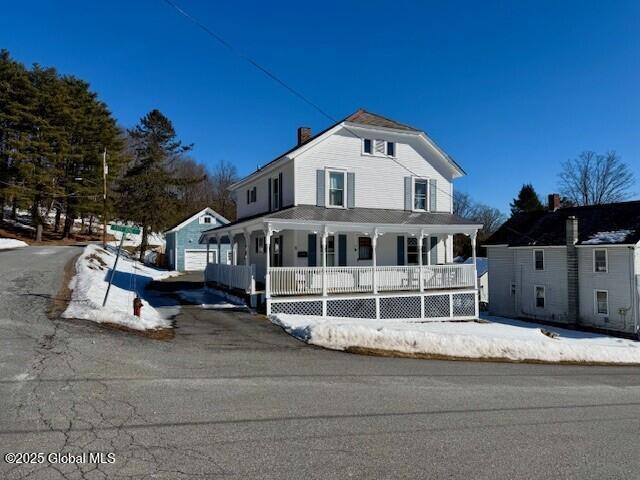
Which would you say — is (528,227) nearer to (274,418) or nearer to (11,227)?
(274,418)

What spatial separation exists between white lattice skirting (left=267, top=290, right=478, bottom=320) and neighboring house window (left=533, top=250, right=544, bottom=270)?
10.5 m

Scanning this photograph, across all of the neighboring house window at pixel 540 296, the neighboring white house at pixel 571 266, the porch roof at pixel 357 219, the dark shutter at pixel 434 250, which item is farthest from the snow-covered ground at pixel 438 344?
the neighboring house window at pixel 540 296

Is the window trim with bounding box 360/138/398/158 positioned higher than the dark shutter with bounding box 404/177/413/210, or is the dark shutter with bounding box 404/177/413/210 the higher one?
the window trim with bounding box 360/138/398/158

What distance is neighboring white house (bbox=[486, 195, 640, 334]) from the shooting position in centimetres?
2339

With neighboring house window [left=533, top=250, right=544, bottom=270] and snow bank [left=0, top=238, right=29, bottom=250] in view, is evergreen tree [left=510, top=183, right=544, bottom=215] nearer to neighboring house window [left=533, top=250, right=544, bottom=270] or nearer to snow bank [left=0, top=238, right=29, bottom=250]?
neighboring house window [left=533, top=250, right=544, bottom=270]

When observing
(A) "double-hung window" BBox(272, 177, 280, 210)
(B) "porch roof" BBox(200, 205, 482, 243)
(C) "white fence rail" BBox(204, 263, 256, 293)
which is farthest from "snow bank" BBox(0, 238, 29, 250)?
(A) "double-hung window" BBox(272, 177, 280, 210)

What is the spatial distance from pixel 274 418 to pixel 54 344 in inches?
225

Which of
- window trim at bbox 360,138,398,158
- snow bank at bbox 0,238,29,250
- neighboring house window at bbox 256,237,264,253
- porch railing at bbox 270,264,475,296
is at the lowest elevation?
porch railing at bbox 270,264,475,296

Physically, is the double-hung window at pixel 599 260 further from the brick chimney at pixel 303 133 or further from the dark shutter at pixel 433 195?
the brick chimney at pixel 303 133

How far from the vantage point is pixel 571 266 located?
25.9m

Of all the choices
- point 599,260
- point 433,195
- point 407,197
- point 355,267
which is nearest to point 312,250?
point 355,267

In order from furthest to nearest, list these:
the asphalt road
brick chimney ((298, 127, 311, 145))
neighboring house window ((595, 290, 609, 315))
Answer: neighboring house window ((595, 290, 609, 315)) < brick chimney ((298, 127, 311, 145)) < the asphalt road

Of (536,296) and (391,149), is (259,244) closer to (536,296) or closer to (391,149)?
(391,149)

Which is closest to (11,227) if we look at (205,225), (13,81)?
(13,81)
